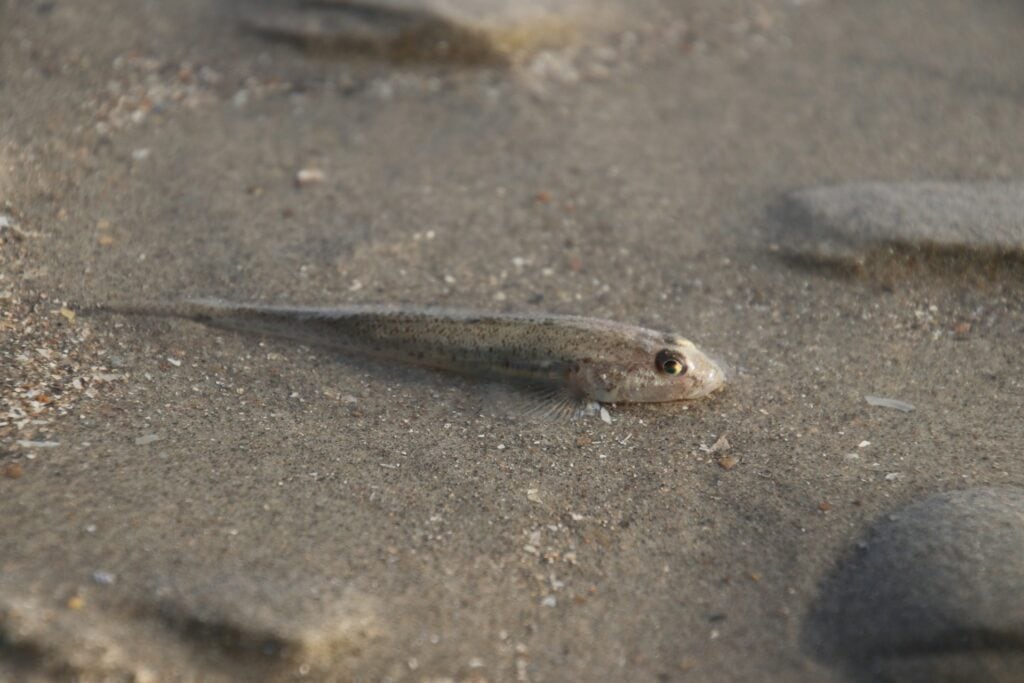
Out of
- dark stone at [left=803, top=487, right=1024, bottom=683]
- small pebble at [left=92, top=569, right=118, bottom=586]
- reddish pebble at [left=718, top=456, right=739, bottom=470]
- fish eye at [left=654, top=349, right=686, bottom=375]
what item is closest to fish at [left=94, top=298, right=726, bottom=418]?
fish eye at [left=654, top=349, right=686, bottom=375]

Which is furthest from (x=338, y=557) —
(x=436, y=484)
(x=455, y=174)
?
(x=455, y=174)

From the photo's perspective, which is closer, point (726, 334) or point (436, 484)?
point (436, 484)

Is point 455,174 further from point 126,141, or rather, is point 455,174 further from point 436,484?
point 436,484

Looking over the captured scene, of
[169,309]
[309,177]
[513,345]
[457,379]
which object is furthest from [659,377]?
[309,177]

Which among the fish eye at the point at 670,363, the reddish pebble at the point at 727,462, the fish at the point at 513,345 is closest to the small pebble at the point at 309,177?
the fish at the point at 513,345

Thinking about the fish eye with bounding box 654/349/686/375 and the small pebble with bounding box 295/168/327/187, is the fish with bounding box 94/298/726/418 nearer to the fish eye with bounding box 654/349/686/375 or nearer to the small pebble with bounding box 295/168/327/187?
the fish eye with bounding box 654/349/686/375

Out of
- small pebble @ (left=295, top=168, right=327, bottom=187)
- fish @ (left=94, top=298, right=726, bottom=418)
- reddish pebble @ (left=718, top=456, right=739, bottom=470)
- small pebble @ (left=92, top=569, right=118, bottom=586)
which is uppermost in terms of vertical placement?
small pebble @ (left=295, top=168, right=327, bottom=187)

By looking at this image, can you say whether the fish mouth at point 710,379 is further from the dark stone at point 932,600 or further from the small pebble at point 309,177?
the small pebble at point 309,177

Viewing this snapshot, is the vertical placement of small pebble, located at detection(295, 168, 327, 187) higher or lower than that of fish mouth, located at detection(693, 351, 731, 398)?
higher
